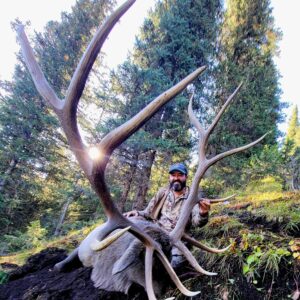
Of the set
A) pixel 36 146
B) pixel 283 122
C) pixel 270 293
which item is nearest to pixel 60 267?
pixel 270 293

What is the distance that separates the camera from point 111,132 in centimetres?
184

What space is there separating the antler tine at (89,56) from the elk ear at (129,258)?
133 centimetres

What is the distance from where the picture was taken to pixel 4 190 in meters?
11.1

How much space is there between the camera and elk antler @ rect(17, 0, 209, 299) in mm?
1688

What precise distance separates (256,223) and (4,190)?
35.2 ft

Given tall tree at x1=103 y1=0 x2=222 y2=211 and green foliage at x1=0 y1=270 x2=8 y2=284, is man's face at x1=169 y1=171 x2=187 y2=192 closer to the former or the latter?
green foliage at x1=0 y1=270 x2=8 y2=284

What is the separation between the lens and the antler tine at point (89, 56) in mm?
1621

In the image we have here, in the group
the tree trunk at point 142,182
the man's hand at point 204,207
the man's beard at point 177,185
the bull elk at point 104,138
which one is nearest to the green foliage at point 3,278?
the bull elk at point 104,138

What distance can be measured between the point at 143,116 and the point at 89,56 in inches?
20.4

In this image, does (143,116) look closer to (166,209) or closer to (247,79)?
(166,209)

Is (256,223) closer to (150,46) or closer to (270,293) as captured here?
(270,293)

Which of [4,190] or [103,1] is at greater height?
[103,1]

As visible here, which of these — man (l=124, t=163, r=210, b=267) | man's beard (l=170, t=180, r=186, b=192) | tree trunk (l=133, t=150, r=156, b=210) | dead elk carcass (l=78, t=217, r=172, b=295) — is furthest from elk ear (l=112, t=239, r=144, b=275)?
tree trunk (l=133, t=150, r=156, b=210)

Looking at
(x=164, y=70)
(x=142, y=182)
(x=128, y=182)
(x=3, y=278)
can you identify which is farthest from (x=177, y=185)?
(x=164, y=70)
